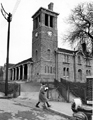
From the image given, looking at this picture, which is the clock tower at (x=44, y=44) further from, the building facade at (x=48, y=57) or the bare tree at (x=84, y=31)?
the bare tree at (x=84, y=31)

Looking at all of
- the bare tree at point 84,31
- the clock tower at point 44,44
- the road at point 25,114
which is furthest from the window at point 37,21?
the road at point 25,114

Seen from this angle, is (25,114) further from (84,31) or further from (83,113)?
(84,31)

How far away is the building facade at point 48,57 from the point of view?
120 feet

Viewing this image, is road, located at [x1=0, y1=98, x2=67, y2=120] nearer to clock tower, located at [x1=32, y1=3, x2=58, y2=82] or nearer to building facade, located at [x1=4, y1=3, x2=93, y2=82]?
building facade, located at [x1=4, y1=3, x2=93, y2=82]

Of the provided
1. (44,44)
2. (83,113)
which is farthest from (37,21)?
(83,113)

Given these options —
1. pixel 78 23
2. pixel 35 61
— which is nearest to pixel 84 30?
pixel 78 23

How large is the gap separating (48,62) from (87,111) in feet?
102

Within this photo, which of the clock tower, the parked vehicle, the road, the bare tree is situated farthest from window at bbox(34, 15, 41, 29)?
the parked vehicle

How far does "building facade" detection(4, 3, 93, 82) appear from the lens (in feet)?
120

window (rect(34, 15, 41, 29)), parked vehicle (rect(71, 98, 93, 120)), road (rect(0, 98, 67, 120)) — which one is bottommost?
road (rect(0, 98, 67, 120))

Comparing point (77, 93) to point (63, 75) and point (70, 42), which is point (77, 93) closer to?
point (70, 42)

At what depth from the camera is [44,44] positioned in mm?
37625

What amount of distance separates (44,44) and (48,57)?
3.24m

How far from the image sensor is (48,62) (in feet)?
121
